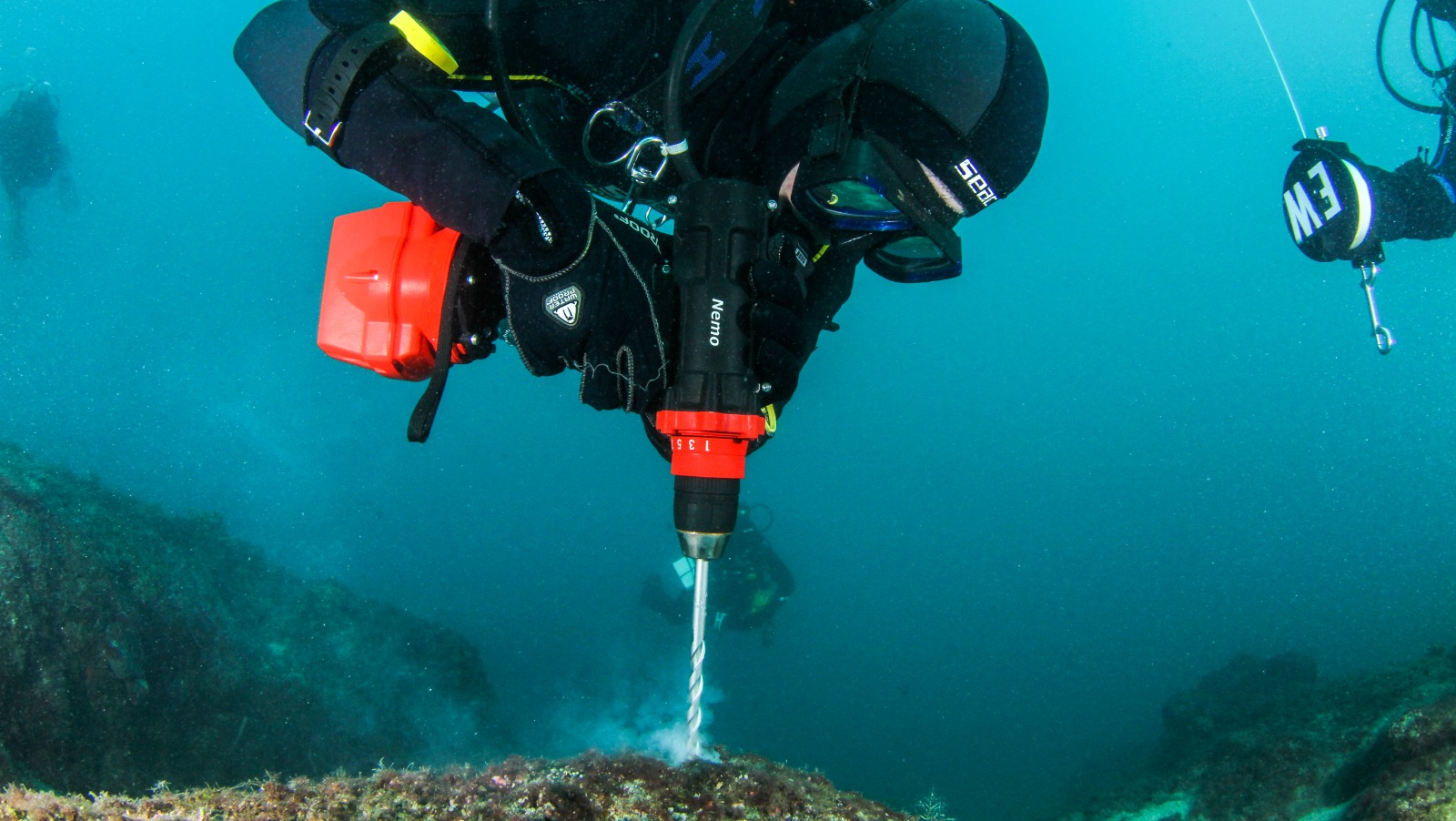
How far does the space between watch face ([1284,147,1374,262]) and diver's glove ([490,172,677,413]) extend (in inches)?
237

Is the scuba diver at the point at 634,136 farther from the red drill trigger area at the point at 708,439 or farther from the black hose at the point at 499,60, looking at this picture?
the red drill trigger area at the point at 708,439

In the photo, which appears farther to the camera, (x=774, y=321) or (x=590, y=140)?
(x=590, y=140)

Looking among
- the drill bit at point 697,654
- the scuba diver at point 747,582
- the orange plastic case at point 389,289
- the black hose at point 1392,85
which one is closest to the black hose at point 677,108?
the orange plastic case at point 389,289

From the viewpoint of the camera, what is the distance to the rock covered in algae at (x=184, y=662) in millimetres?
6195

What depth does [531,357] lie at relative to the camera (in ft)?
5.78

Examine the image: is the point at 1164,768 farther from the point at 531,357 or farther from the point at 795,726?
the point at 795,726

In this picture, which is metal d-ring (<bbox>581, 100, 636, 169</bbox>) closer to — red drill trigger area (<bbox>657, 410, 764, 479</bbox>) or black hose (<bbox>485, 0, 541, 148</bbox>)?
black hose (<bbox>485, 0, 541, 148</bbox>)

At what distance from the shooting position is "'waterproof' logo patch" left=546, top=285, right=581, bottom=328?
1.66m

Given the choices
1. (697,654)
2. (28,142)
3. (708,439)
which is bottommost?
(697,654)

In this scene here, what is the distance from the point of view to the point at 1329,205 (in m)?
5.37

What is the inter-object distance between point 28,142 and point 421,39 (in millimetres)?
28877

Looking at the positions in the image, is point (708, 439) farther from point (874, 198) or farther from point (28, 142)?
point (28, 142)

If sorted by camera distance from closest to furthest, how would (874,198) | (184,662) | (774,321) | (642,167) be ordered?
(774,321) < (874,198) < (642,167) < (184,662)

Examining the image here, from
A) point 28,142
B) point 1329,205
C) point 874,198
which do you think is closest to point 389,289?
point 874,198
